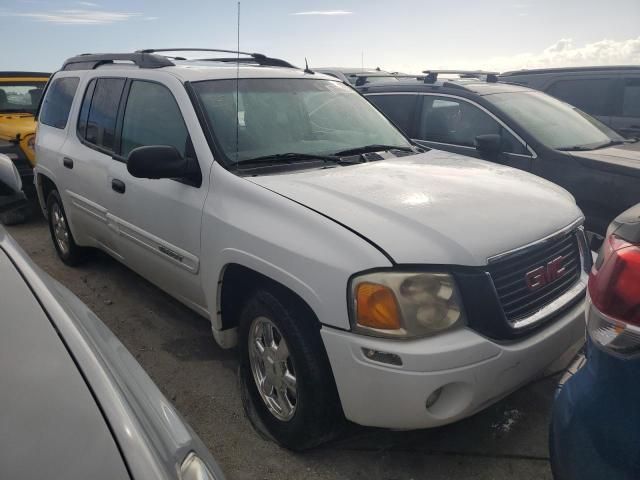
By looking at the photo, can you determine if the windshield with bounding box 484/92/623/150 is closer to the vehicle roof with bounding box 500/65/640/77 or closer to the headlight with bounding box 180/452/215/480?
the vehicle roof with bounding box 500/65/640/77

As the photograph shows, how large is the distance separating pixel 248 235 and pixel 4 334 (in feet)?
3.74

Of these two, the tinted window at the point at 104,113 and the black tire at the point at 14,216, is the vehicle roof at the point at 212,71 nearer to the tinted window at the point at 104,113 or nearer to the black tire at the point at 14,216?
the tinted window at the point at 104,113

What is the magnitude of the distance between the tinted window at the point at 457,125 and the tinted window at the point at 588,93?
2691 millimetres

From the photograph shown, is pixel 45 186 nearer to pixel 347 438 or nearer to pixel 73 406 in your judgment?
pixel 347 438

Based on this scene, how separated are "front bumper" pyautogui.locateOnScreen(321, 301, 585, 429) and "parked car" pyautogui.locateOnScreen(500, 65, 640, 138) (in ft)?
17.9

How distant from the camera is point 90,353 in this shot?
1.43 meters

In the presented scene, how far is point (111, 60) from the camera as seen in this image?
4035 mm

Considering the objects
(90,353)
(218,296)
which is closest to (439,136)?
(218,296)

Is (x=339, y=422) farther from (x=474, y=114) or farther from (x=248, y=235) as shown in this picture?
(x=474, y=114)

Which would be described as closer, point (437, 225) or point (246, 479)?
point (437, 225)

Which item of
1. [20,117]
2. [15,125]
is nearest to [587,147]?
[15,125]

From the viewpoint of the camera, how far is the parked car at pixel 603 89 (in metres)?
6.59

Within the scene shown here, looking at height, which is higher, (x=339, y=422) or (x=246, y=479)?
(x=339, y=422)

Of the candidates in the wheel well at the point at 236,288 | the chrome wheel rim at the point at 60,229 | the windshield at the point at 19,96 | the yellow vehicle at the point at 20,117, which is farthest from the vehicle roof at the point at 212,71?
the windshield at the point at 19,96
